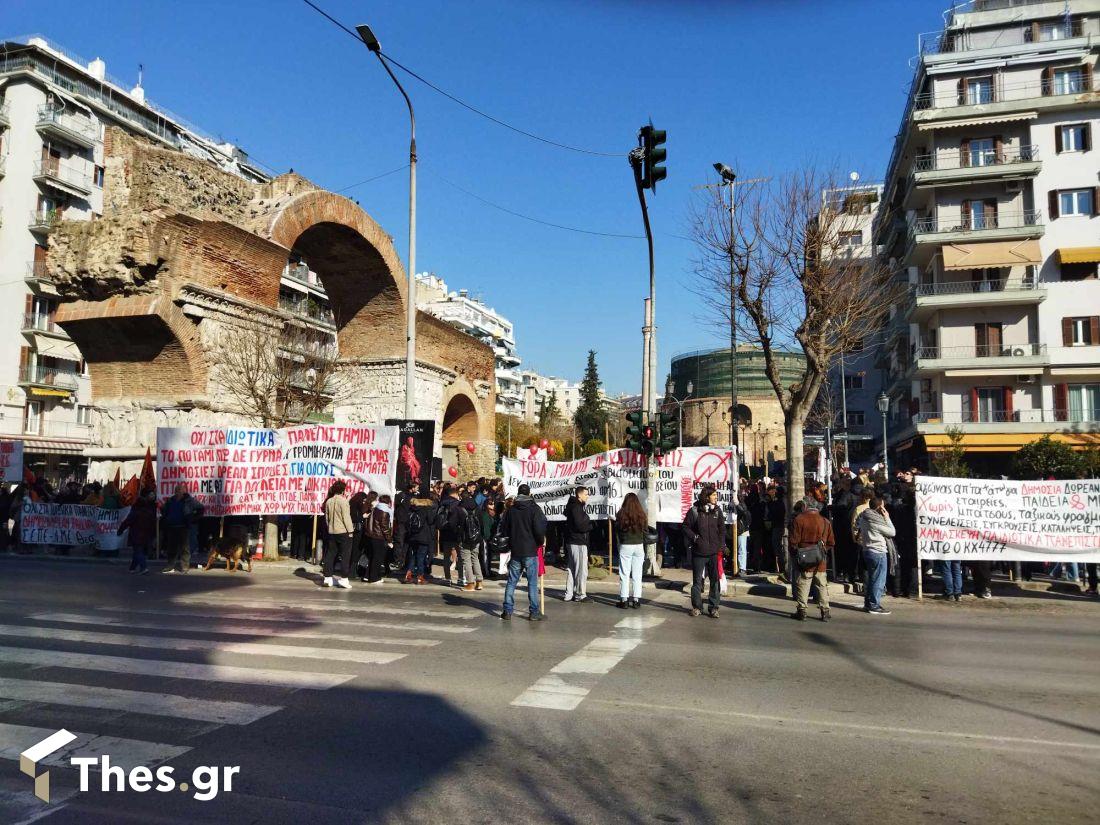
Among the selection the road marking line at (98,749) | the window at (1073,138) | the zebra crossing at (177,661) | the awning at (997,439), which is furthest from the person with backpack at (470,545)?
the window at (1073,138)

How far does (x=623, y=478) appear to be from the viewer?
48.5 ft

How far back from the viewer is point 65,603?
10516mm

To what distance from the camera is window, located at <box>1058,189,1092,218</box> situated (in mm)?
36125

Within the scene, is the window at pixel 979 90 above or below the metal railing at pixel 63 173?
above

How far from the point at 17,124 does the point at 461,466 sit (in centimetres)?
3453

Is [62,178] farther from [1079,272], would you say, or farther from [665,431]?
[1079,272]

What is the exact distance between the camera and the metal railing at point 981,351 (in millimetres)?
35844

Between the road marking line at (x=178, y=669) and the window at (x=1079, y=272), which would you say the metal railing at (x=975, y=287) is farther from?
the road marking line at (x=178, y=669)

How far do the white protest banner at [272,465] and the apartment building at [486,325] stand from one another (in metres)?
76.5

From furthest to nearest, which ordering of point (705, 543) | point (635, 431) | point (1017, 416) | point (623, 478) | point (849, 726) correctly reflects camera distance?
point (1017, 416) → point (623, 478) → point (635, 431) → point (705, 543) → point (849, 726)

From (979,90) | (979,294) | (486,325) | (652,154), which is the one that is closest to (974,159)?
(979,90)

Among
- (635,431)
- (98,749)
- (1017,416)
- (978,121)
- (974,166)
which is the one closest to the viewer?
(98,749)

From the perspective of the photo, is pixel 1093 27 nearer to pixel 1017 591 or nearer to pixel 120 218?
Result: pixel 1017 591

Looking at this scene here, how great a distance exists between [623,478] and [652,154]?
5.90 m
